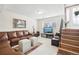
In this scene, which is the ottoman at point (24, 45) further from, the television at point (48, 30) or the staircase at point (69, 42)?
the staircase at point (69, 42)

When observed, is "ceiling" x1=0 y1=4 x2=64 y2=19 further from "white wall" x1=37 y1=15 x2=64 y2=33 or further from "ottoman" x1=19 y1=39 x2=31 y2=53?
"ottoman" x1=19 y1=39 x2=31 y2=53

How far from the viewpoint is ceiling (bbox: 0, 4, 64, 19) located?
6.13 feet

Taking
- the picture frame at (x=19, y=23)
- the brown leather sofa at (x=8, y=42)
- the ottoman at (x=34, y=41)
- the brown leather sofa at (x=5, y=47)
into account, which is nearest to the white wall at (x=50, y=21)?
the ottoman at (x=34, y=41)

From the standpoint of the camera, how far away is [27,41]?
197cm

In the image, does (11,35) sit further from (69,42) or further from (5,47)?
(69,42)

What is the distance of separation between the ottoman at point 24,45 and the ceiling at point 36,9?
1.95ft

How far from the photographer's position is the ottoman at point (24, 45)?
1899mm

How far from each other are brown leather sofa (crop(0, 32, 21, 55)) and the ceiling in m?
0.59

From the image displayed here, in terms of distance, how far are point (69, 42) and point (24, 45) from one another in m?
0.99

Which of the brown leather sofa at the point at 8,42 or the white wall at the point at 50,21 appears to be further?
the white wall at the point at 50,21
